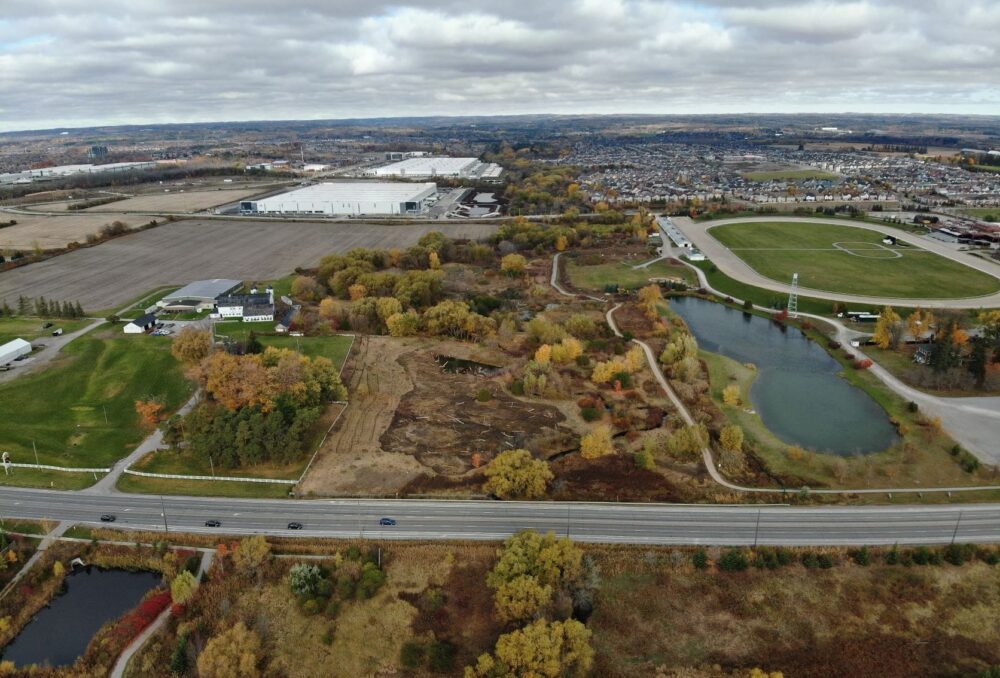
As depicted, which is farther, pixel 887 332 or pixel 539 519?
pixel 887 332

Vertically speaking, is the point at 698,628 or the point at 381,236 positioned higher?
the point at 381,236

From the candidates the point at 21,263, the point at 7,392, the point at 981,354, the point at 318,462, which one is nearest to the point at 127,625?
the point at 318,462

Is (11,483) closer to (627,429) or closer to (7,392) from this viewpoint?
(7,392)

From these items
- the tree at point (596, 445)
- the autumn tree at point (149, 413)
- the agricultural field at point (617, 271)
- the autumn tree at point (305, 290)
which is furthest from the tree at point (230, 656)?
the agricultural field at point (617, 271)

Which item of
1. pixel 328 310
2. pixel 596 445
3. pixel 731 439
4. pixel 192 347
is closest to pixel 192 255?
pixel 328 310

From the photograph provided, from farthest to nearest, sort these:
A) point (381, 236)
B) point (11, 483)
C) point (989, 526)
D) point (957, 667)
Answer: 1. point (381, 236)
2. point (11, 483)
3. point (989, 526)
4. point (957, 667)

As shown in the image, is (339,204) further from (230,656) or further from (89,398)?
(230,656)

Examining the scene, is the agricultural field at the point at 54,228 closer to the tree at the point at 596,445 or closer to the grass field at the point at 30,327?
the grass field at the point at 30,327

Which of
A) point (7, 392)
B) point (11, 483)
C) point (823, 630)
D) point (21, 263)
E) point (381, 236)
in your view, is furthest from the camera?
point (381, 236)
